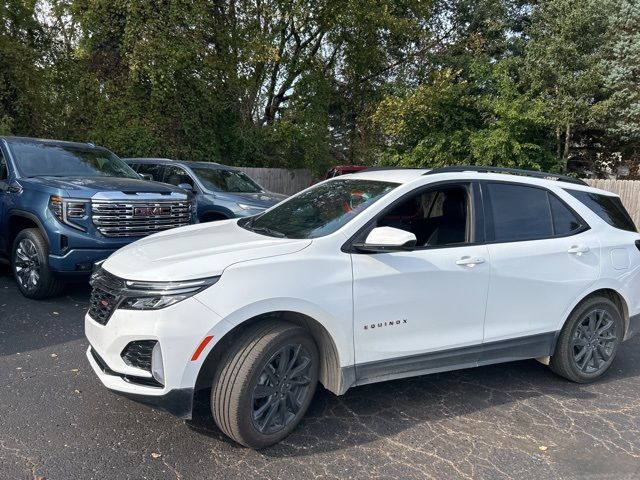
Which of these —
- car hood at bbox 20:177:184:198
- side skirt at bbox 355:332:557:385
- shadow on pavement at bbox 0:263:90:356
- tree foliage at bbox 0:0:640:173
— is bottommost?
shadow on pavement at bbox 0:263:90:356

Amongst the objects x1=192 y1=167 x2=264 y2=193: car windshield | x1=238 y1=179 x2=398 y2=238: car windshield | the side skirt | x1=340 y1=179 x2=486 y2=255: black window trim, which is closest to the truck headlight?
x1=238 y1=179 x2=398 y2=238: car windshield

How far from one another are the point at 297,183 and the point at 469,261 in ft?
57.7

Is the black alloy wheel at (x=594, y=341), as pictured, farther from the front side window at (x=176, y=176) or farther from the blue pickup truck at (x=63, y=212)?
the front side window at (x=176, y=176)

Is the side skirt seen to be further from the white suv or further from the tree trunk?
the tree trunk

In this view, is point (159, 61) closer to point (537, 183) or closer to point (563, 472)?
point (537, 183)

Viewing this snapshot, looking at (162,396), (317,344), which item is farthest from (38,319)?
(317,344)

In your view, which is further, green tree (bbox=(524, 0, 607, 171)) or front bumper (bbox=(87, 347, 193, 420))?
green tree (bbox=(524, 0, 607, 171))

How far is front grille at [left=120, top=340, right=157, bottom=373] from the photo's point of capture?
2992mm

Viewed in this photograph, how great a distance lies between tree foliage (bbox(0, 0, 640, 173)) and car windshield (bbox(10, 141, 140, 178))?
6.10 metres

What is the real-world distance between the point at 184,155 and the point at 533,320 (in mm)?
14693

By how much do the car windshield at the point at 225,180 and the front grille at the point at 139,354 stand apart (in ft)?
20.2

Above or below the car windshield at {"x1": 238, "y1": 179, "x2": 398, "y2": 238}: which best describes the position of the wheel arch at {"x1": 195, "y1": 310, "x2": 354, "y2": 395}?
below

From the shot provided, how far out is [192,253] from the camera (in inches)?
130

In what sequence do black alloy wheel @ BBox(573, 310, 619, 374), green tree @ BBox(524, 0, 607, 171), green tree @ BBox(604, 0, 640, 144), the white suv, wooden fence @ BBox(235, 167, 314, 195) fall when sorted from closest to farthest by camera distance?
the white suv < black alloy wheel @ BBox(573, 310, 619, 374) < green tree @ BBox(604, 0, 640, 144) < green tree @ BBox(524, 0, 607, 171) < wooden fence @ BBox(235, 167, 314, 195)
